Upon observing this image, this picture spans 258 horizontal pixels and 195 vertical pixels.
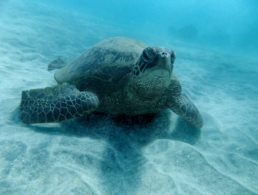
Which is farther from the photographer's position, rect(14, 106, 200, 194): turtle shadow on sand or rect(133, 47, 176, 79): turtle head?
rect(133, 47, 176, 79): turtle head

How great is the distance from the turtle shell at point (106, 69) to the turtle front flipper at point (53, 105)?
1.13ft

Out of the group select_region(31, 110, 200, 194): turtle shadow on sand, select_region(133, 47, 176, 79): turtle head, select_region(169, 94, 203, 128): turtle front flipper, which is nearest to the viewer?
select_region(31, 110, 200, 194): turtle shadow on sand

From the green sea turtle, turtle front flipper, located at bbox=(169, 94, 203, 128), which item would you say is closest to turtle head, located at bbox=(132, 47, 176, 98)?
Result: the green sea turtle

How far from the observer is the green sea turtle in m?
2.19

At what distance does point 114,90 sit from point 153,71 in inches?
35.5

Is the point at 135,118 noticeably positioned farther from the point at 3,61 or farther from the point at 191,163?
the point at 3,61

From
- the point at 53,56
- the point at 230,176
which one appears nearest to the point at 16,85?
the point at 53,56

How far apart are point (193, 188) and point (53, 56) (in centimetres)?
650

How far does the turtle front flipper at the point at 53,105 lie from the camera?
86.8 inches

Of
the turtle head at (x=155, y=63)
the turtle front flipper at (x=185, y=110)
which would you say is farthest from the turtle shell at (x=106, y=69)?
the turtle front flipper at (x=185, y=110)

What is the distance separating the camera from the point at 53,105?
2312 millimetres

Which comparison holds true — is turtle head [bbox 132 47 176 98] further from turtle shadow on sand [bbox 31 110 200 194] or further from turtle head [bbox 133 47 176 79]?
turtle shadow on sand [bbox 31 110 200 194]

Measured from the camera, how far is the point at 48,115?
2199 mm

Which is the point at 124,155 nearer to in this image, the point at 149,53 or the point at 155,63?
the point at 155,63
